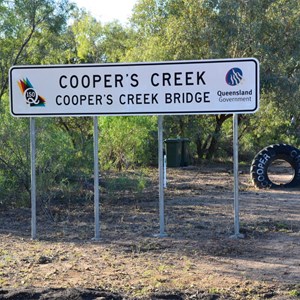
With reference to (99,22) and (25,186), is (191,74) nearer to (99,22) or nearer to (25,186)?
(25,186)

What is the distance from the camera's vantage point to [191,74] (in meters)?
9.35

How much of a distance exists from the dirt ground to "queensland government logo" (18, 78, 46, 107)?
6.61 ft

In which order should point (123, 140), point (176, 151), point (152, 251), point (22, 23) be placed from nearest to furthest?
point (152, 251), point (22, 23), point (123, 140), point (176, 151)

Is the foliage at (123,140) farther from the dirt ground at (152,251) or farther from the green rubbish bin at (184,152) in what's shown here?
the dirt ground at (152,251)

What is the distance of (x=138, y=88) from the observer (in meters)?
9.50

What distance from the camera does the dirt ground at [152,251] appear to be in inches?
260

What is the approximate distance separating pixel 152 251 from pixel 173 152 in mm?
13899

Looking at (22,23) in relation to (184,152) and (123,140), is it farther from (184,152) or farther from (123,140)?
(184,152)

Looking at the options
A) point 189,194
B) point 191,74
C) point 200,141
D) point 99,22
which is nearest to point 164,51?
point 200,141

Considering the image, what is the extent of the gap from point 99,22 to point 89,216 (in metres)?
27.0

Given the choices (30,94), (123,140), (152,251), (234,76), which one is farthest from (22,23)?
(152,251)

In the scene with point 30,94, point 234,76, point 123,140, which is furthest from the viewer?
point 123,140

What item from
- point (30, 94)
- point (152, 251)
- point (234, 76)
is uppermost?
point (234, 76)

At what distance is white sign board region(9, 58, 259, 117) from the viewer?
9.24 metres
